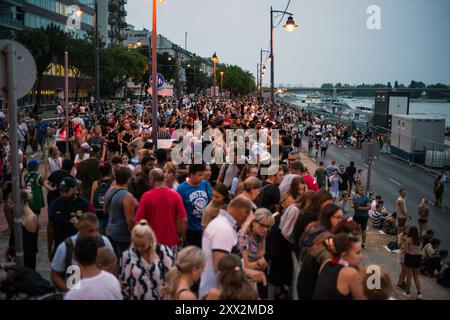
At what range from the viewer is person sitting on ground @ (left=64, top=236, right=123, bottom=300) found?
4035 mm

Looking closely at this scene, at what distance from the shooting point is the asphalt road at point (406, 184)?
19.8 metres

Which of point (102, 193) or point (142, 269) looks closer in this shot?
point (142, 269)

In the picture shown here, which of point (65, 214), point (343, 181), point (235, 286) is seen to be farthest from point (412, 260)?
point (343, 181)

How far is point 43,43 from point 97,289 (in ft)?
162

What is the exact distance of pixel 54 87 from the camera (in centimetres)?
6869

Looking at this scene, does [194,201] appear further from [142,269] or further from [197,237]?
[142,269]

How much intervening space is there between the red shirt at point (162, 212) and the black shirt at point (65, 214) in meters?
0.69

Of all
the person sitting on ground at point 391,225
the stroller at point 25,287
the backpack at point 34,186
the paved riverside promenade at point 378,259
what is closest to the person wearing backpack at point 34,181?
the backpack at point 34,186

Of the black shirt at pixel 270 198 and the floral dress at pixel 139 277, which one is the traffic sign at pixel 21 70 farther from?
the black shirt at pixel 270 198

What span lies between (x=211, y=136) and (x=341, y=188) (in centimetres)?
824

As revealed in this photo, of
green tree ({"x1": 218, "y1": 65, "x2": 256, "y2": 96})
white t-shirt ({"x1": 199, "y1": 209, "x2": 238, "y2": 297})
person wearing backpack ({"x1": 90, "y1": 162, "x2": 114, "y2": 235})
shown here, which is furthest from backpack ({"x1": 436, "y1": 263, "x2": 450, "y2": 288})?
green tree ({"x1": 218, "y1": 65, "x2": 256, "y2": 96})

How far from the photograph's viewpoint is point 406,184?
93.7 feet

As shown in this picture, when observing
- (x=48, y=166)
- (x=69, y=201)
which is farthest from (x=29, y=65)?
(x=48, y=166)

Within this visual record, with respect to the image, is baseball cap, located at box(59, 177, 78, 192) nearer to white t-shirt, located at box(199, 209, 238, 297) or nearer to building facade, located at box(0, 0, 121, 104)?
white t-shirt, located at box(199, 209, 238, 297)
